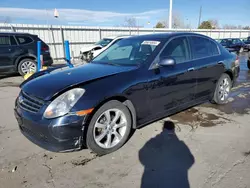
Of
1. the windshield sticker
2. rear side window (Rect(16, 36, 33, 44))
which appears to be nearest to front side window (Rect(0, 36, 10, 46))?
rear side window (Rect(16, 36, 33, 44))

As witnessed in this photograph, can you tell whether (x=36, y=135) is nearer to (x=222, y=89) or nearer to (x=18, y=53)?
(x=222, y=89)

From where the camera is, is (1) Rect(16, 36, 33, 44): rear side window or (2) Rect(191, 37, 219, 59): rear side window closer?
(2) Rect(191, 37, 219, 59): rear side window

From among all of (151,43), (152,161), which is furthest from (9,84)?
(152,161)

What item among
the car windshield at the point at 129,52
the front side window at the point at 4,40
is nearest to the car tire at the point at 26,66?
the front side window at the point at 4,40

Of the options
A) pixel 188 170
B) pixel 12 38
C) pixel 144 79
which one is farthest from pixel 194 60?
pixel 12 38

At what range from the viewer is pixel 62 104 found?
2564mm

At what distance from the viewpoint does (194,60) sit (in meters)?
4.03

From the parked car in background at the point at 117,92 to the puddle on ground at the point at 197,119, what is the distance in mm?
324

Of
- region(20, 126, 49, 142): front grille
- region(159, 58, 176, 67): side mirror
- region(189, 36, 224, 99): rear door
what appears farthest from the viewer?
region(189, 36, 224, 99): rear door

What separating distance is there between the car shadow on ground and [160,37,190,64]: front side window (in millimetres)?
1317

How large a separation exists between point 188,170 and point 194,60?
2210 mm

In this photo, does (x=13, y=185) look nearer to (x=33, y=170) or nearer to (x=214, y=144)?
(x=33, y=170)

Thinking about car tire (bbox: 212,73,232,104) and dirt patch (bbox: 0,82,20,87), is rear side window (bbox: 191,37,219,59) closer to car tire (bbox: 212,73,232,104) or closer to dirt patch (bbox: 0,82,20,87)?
car tire (bbox: 212,73,232,104)

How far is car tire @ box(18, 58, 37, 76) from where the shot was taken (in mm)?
8617
